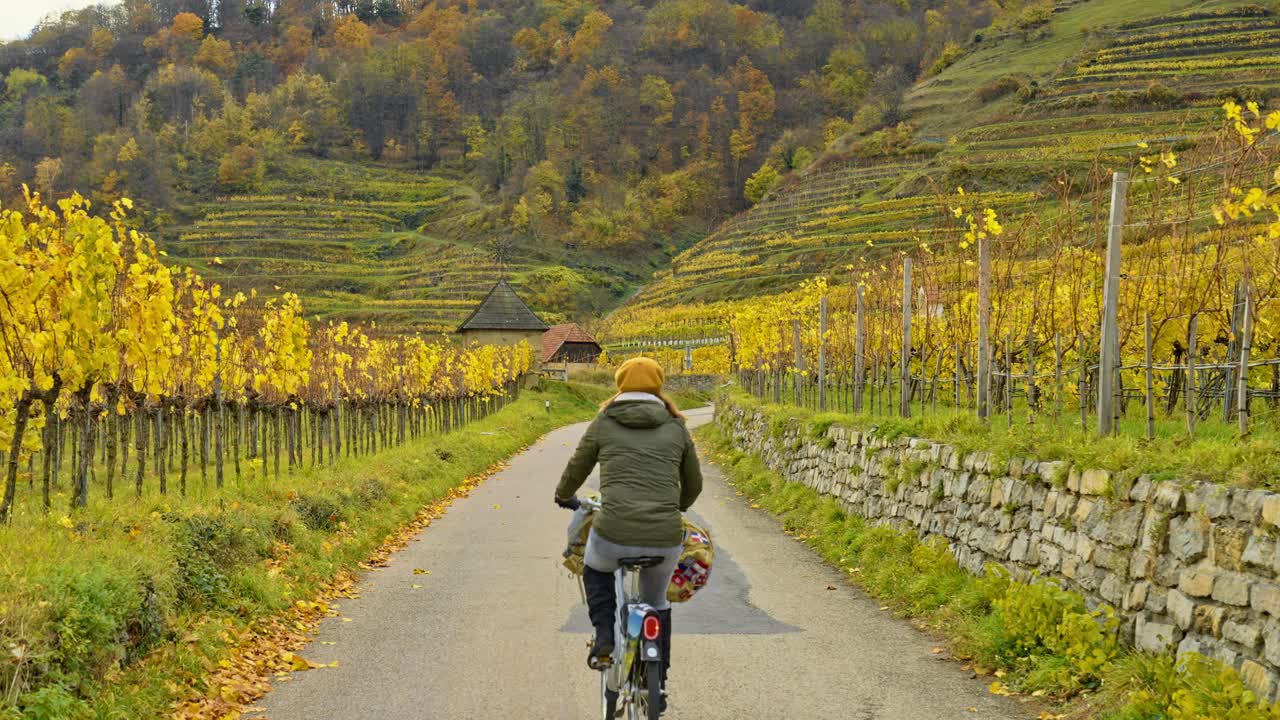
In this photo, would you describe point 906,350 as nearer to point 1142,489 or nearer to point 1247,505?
point 1142,489

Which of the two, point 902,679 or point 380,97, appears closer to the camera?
point 902,679

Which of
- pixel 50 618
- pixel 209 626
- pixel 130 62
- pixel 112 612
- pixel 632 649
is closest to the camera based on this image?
pixel 632 649

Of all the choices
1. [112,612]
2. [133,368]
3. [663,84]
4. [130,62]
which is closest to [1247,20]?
[663,84]

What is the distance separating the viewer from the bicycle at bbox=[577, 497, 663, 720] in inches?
205

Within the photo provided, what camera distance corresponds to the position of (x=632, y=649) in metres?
5.30

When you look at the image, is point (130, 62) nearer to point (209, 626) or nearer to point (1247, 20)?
point (1247, 20)

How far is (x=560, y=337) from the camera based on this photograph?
7700cm

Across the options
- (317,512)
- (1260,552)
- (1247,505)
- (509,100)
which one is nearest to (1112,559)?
(1247,505)

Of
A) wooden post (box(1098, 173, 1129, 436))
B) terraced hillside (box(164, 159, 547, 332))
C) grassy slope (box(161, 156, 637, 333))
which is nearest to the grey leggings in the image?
wooden post (box(1098, 173, 1129, 436))

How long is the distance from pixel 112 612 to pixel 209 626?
119 centimetres

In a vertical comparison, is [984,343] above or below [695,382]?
above

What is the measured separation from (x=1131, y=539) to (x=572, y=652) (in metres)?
3.54

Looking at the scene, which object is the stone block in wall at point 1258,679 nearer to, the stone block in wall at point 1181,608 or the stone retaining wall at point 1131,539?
the stone retaining wall at point 1131,539

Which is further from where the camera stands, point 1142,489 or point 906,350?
point 906,350
